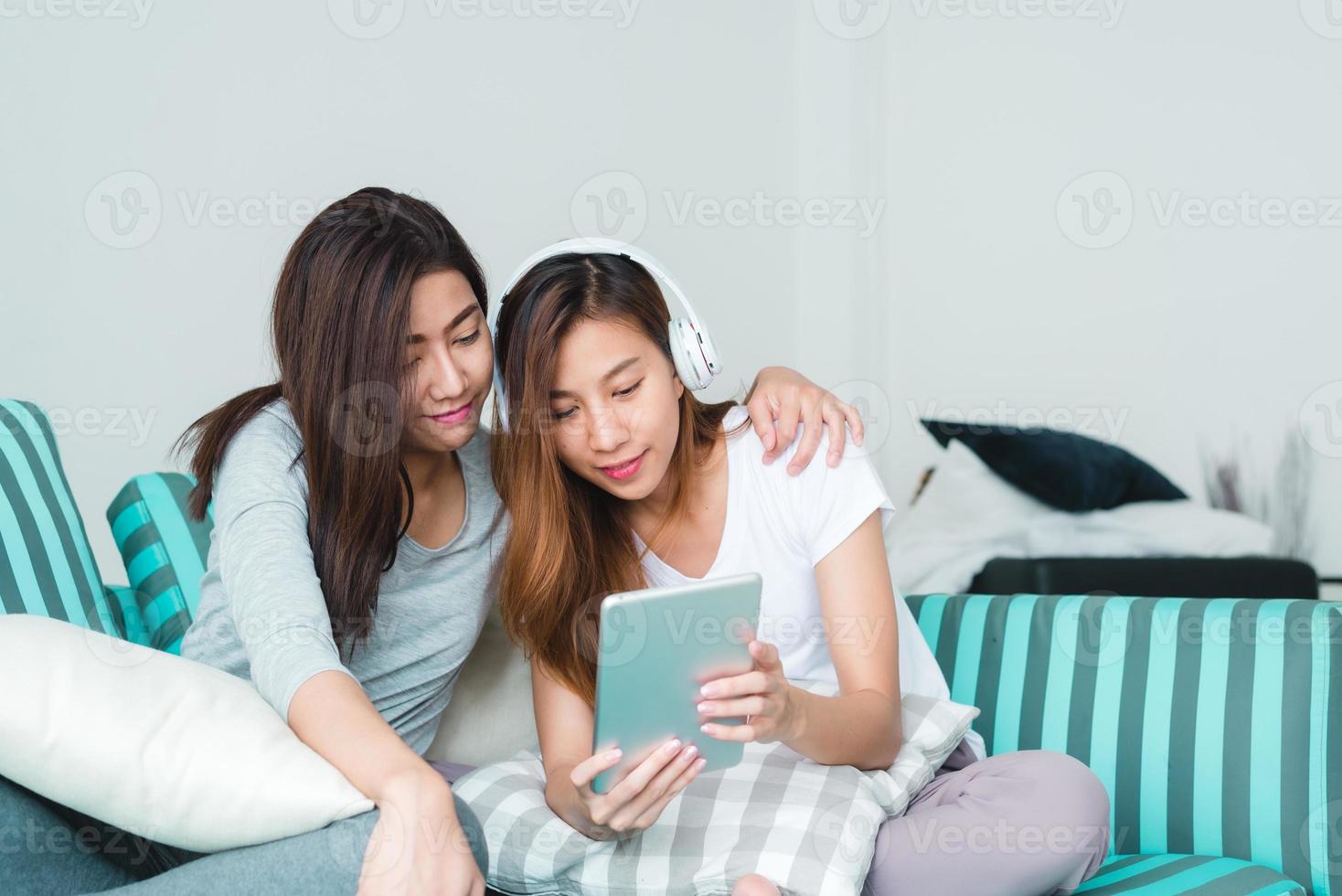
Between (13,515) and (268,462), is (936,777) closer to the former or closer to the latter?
(268,462)

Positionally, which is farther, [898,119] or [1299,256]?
[898,119]

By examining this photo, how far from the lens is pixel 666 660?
114cm

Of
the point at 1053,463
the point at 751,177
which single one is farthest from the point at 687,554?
the point at 751,177

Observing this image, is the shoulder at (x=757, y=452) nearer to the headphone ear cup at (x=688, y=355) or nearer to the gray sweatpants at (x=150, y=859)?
the headphone ear cup at (x=688, y=355)

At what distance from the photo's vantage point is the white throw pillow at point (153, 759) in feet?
3.18

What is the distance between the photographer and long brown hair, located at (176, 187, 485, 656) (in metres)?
1.36

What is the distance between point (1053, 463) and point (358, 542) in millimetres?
1854

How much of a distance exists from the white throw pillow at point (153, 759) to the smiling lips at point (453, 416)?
19.3 inches

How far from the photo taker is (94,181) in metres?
2.30

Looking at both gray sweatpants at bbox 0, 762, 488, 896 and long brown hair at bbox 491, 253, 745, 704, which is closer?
gray sweatpants at bbox 0, 762, 488, 896

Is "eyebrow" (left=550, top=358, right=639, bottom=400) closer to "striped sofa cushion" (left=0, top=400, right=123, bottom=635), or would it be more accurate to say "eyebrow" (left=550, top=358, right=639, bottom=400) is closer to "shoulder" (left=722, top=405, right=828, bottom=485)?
"shoulder" (left=722, top=405, right=828, bottom=485)

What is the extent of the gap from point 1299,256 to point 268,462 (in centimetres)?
290

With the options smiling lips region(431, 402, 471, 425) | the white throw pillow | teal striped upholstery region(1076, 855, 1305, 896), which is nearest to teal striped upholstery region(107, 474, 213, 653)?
smiling lips region(431, 402, 471, 425)

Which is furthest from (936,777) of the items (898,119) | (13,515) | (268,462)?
(898,119)
